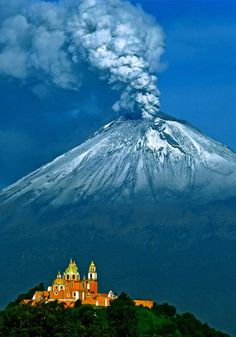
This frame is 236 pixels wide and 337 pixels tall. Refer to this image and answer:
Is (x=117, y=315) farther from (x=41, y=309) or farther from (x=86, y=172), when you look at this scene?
(x=86, y=172)

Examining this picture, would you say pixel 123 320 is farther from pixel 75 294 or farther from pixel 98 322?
pixel 75 294

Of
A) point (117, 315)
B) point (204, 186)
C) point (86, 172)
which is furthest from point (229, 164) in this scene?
point (117, 315)

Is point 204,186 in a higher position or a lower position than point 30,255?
higher

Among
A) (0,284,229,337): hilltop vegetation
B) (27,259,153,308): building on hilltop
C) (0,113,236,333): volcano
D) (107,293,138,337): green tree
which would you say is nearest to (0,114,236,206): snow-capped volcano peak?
(0,113,236,333): volcano

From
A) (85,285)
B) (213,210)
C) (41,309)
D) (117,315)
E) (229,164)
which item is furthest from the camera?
(229,164)

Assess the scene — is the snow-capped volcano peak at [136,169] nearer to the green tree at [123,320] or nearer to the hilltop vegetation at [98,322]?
the hilltop vegetation at [98,322]

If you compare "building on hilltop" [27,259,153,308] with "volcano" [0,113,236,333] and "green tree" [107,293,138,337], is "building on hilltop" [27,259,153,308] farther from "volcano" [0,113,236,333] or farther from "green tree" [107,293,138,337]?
"volcano" [0,113,236,333]

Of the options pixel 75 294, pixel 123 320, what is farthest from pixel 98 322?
pixel 75 294
